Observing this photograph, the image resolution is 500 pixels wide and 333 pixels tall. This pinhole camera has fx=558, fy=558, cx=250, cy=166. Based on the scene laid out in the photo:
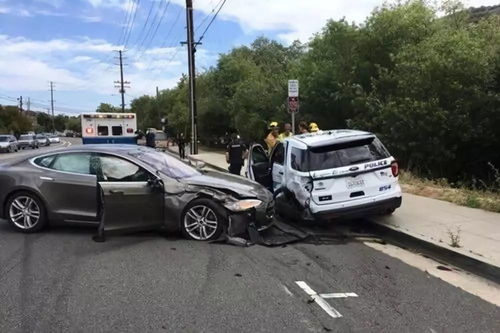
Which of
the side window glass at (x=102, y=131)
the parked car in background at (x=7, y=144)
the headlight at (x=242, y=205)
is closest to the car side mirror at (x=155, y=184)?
the headlight at (x=242, y=205)

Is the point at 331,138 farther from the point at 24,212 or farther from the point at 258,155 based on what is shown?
the point at 24,212

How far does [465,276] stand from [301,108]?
59.2 feet

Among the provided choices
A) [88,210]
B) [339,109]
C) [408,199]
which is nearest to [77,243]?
[88,210]

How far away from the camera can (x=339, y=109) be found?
2288 centimetres

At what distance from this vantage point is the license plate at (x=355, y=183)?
8727 mm

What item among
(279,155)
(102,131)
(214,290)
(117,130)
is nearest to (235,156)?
(279,155)

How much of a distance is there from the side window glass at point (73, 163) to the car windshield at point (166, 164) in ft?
2.37

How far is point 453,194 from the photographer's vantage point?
1162 cm

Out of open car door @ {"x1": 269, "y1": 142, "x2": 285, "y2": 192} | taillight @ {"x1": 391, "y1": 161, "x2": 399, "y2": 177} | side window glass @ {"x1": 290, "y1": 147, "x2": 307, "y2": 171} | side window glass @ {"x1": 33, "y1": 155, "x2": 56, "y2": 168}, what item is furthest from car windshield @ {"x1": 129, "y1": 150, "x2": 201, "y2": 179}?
taillight @ {"x1": 391, "y1": 161, "x2": 399, "y2": 177}

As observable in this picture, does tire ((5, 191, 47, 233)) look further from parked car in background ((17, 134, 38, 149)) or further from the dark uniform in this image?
parked car in background ((17, 134, 38, 149))

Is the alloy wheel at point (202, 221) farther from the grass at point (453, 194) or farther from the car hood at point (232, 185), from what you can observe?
the grass at point (453, 194)

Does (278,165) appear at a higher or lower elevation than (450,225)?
higher

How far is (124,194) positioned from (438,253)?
14.6ft

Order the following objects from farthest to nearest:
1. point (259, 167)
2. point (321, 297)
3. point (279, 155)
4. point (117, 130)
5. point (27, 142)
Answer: point (27, 142)
point (117, 130)
point (259, 167)
point (279, 155)
point (321, 297)
